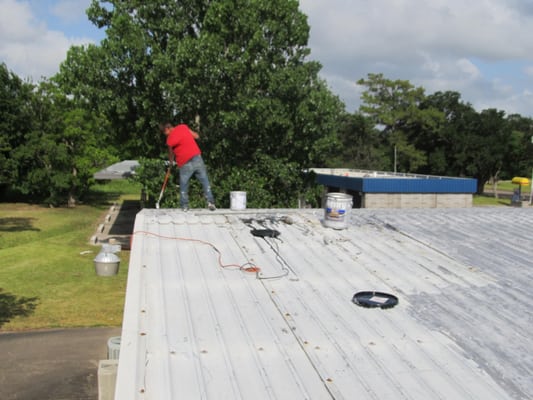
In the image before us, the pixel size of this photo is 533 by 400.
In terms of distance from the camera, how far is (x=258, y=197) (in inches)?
686

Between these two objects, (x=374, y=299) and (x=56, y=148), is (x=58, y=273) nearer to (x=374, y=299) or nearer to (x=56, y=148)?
(x=374, y=299)

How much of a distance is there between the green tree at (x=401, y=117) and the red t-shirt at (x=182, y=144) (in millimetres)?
55372

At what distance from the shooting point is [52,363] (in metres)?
9.66

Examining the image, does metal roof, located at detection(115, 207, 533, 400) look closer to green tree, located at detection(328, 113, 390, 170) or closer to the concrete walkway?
the concrete walkway

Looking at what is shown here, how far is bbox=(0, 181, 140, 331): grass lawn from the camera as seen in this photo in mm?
12820

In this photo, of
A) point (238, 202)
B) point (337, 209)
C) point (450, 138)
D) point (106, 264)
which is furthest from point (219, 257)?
point (450, 138)

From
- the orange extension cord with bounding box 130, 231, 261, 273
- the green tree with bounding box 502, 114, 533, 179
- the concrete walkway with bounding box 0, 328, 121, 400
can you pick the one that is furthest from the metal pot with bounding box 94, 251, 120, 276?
the green tree with bounding box 502, 114, 533, 179

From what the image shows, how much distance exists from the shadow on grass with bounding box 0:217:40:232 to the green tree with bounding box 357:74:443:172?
44.5 metres

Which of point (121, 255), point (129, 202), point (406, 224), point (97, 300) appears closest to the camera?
point (406, 224)

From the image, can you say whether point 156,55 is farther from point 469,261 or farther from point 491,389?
point 491,389

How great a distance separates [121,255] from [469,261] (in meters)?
16.7

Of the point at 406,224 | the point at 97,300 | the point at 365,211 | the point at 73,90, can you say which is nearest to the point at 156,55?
the point at 73,90

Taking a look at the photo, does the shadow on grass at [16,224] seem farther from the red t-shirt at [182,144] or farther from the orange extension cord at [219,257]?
the orange extension cord at [219,257]

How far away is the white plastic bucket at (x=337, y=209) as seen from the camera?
753cm
